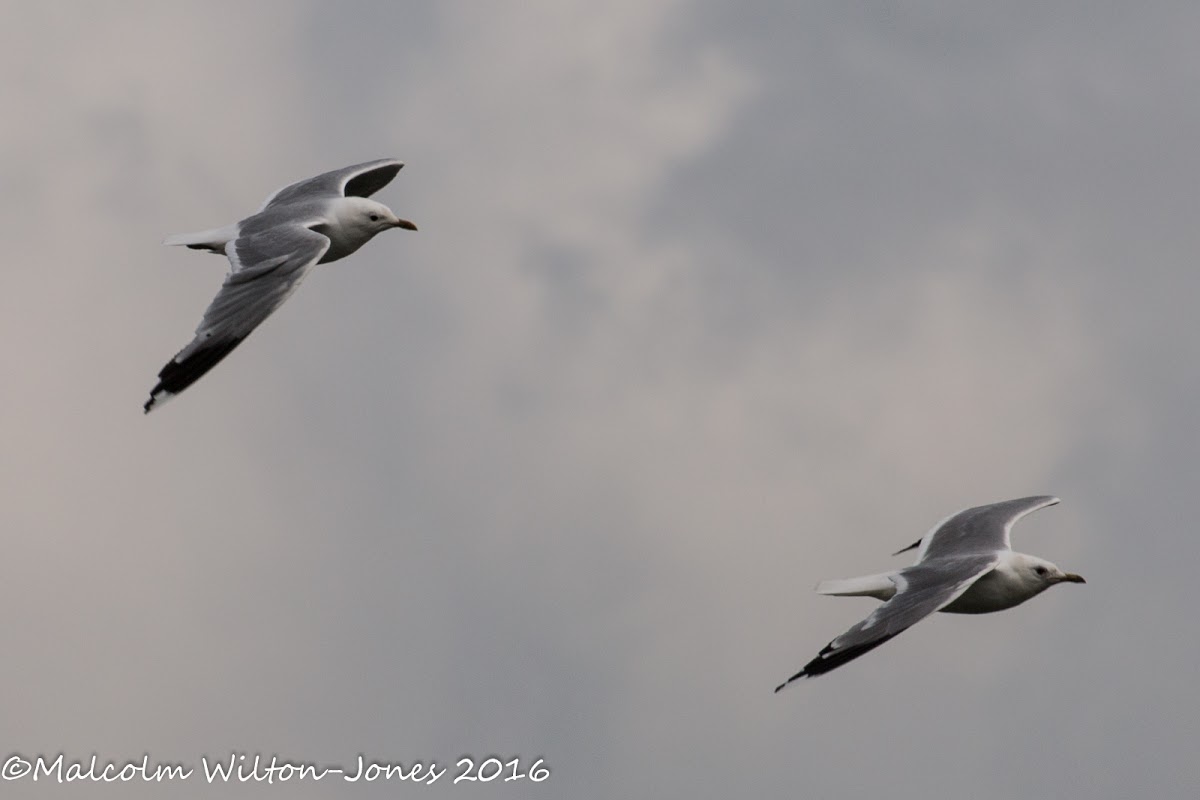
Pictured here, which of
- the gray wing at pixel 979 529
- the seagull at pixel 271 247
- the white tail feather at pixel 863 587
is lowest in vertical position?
the white tail feather at pixel 863 587

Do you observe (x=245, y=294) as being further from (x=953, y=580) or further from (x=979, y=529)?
(x=979, y=529)

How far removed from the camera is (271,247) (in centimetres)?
1588

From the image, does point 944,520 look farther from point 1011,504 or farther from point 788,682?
point 788,682

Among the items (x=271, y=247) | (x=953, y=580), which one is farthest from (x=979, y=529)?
(x=271, y=247)

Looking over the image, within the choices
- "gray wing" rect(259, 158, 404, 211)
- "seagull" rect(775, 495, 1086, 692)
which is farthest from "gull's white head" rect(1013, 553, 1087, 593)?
"gray wing" rect(259, 158, 404, 211)

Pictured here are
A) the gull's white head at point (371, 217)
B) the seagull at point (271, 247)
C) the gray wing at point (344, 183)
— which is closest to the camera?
the seagull at point (271, 247)

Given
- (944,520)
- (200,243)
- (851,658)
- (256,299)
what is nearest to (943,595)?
(851,658)

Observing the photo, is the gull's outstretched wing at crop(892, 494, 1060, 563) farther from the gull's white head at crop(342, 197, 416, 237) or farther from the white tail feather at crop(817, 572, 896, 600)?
the gull's white head at crop(342, 197, 416, 237)

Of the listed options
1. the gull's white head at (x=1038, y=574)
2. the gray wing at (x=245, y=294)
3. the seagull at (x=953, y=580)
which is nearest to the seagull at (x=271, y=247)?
the gray wing at (x=245, y=294)

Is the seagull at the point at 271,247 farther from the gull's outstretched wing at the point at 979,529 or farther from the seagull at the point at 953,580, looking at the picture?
the gull's outstretched wing at the point at 979,529

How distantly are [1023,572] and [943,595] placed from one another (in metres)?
1.63

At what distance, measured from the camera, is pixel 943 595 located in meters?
14.4

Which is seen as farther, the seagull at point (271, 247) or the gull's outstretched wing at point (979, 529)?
the gull's outstretched wing at point (979, 529)

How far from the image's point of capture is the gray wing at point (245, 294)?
14219 millimetres
